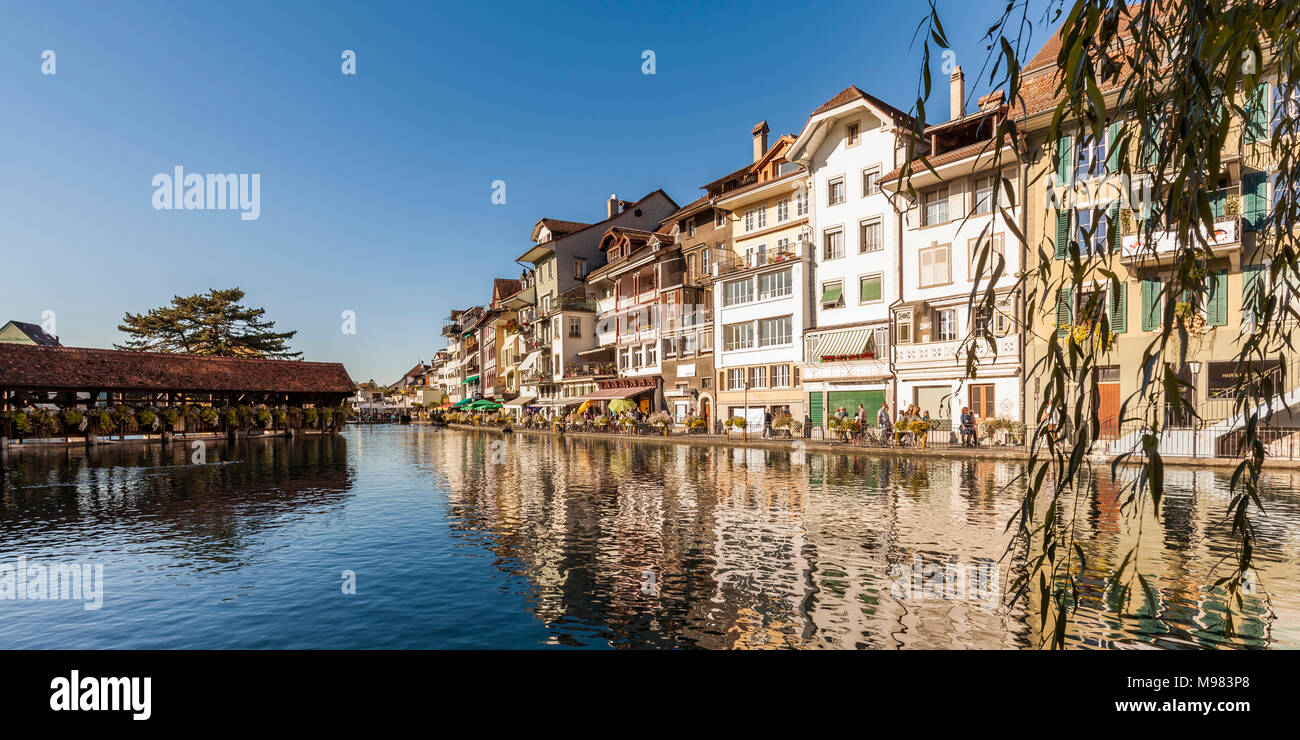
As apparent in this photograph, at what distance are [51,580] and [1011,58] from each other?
13.9 m

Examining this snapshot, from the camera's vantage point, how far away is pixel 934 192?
35.2 m

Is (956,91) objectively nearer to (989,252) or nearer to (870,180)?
(870,180)

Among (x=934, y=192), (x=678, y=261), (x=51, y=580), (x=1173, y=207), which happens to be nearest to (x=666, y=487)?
(x=51, y=580)

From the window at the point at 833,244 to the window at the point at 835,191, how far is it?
176 centimetres

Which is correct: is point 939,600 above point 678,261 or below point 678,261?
below

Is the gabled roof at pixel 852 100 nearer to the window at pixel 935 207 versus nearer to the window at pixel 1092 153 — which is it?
the window at pixel 935 207

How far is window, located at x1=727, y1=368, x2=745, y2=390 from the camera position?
46.3 m

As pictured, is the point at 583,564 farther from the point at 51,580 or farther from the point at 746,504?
the point at 51,580

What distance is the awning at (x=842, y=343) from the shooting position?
3816cm

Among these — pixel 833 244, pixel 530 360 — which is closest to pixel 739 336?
pixel 833 244

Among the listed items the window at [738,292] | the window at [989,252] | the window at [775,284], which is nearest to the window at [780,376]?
the window at [775,284]

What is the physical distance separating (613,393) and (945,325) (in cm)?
3001

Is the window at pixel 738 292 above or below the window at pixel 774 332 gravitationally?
above

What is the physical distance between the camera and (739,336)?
153 feet
